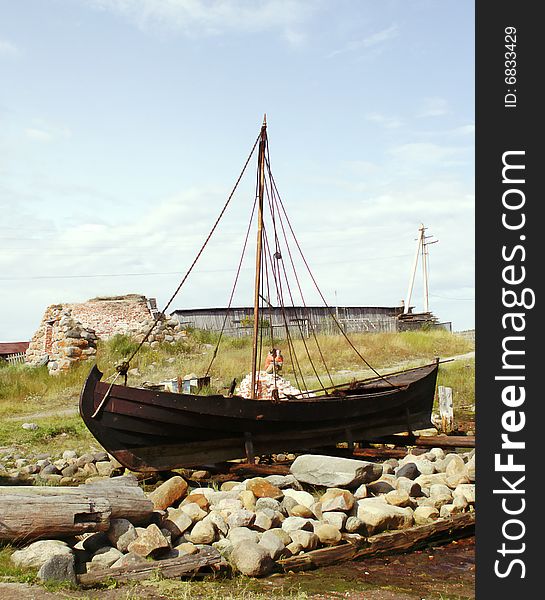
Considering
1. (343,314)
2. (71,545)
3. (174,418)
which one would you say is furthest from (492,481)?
(343,314)

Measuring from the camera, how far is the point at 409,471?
10.8 meters

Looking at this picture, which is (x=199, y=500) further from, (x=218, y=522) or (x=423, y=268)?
(x=423, y=268)

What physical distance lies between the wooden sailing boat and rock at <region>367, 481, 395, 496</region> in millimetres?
2270

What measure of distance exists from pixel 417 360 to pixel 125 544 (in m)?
22.8

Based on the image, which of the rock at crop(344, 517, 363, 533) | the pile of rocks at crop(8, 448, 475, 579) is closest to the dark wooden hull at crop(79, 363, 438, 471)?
the pile of rocks at crop(8, 448, 475, 579)

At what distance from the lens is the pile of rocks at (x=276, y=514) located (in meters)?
6.70

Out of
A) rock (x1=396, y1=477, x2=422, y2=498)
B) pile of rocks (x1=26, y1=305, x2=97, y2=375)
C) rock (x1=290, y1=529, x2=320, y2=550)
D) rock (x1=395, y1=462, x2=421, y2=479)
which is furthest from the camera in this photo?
pile of rocks (x1=26, y1=305, x2=97, y2=375)

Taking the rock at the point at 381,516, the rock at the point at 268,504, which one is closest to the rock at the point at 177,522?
the rock at the point at 268,504

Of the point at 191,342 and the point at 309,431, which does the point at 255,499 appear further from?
the point at 191,342

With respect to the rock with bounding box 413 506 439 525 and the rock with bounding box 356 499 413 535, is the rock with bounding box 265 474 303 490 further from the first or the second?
the rock with bounding box 413 506 439 525

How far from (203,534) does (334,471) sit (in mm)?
2779

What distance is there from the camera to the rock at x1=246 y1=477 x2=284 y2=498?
8.95 m

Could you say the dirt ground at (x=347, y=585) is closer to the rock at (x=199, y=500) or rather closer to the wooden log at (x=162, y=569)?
the wooden log at (x=162, y=569)

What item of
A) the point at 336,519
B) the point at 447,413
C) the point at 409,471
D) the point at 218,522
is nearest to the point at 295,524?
the point at 336,519
